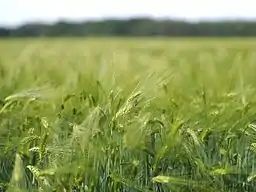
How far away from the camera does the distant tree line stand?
3350 centimetres

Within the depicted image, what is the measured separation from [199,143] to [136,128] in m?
0.15

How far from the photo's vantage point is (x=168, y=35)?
115ft

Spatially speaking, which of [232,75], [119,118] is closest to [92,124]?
[119,118]

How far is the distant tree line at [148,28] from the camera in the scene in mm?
33500

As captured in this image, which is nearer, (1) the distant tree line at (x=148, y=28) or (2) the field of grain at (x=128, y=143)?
(2) the field of grain at (x=128, y=143)

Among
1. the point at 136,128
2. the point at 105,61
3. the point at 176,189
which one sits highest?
the point at 105,61

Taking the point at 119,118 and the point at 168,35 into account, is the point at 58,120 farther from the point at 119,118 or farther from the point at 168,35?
the point at 168,35

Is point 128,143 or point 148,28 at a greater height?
point 148,28

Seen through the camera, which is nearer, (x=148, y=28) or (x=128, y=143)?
(x=128, y=143)

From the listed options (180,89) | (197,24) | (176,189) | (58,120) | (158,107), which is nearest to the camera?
(176,189)

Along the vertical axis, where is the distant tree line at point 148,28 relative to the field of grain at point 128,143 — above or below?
above

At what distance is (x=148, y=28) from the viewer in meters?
35.9

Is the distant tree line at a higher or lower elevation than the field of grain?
higher

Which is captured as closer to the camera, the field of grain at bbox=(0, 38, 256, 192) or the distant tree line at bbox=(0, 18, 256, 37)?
the field of grain at bbox=(0, 38, 256, 192)
